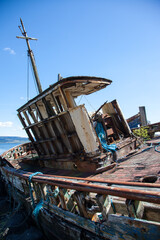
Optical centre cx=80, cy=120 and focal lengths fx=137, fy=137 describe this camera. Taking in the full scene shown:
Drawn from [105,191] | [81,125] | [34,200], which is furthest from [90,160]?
[105,191]

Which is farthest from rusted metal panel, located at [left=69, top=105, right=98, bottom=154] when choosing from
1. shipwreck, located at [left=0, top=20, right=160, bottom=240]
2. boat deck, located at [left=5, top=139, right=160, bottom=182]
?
boat deck, located at [left=5, top=139, right=160, bottom=182]

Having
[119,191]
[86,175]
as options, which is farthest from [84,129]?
[119,191]

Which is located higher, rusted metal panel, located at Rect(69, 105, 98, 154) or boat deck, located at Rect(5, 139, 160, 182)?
rusted metal panel, located at Rect(69, 105, 98, 154)

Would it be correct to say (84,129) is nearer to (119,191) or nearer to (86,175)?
(86,175)

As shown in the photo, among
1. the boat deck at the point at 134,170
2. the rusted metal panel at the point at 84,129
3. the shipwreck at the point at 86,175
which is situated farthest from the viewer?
the rusted metal panel at the point at 84,129

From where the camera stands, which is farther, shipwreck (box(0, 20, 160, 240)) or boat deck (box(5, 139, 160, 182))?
boat deck (box(5, 139, 160, 182))

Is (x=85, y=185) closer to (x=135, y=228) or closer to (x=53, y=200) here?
(x=135, y=228)

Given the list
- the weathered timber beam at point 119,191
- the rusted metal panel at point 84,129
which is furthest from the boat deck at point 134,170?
the weathered timber beam at point 119,191

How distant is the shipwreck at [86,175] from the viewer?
2055mm

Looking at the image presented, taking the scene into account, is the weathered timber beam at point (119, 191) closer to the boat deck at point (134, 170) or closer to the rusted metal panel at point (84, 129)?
the boat deck at point (134, 170)

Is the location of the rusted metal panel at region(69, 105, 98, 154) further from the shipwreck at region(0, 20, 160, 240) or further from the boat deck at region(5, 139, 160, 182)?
the boat deck at region(5, 139, 160, 182)

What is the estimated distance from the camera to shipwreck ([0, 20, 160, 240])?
2.05 metres

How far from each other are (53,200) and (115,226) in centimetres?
198

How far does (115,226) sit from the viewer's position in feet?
7.02
